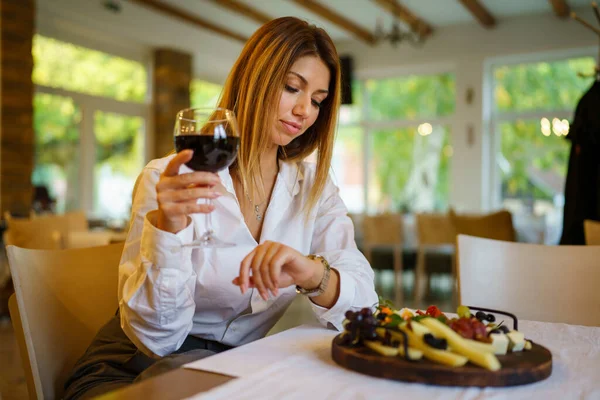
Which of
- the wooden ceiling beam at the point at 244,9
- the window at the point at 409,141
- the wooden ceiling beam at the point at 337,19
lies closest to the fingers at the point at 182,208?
the wooden ceiling beam at the point at 244,9

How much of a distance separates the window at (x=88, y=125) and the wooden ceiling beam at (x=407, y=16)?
11.5 feet

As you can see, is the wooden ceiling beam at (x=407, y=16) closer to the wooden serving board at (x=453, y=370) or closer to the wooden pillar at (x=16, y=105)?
the wooden pillar at (x=16, y=105)

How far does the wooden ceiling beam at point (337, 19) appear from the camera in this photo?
7.78 meters

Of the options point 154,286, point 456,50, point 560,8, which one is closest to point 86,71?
point 456,50

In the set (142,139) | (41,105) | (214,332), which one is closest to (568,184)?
(214,332)

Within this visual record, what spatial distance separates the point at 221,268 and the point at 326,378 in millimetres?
589

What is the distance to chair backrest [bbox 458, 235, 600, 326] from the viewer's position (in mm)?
1692

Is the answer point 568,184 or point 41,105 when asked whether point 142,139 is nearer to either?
point 41,105

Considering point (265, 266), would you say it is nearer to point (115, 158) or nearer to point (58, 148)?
point (58, 148)

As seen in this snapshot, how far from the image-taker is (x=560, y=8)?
25.8ft

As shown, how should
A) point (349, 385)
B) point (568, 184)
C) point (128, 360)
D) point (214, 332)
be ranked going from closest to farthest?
point (349, 385)
point (128, 360)
point (214, 332)
point (568, 184)

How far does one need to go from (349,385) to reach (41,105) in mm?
7238

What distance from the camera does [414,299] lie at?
20.4ft

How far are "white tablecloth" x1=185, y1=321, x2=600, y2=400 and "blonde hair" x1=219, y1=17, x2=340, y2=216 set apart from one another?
0.60m
